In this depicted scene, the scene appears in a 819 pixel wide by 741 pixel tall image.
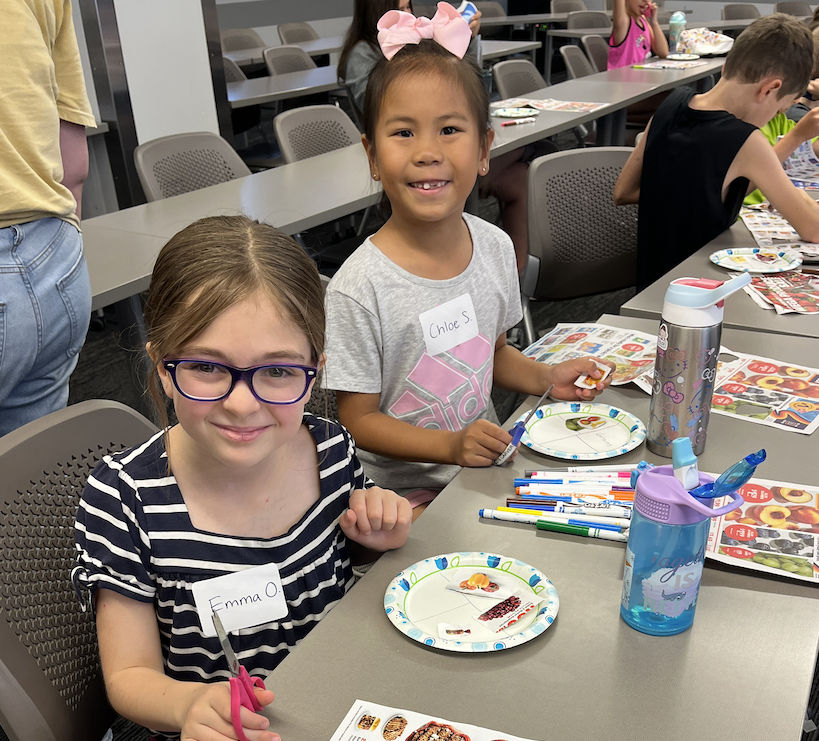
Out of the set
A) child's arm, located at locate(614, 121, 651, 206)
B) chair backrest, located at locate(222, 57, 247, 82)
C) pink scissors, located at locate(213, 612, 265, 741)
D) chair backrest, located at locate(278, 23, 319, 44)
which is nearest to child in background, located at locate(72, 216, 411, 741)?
pink scissors, located at locate(213, 612, 265, 741)

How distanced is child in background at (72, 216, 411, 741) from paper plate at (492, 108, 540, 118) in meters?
2.90

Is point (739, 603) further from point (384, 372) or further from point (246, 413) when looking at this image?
point (384, 372)

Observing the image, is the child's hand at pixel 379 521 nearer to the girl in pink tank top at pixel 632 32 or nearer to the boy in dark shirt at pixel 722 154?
the boy in dark shirt at pixel 722 154

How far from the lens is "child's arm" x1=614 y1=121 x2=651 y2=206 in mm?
2393

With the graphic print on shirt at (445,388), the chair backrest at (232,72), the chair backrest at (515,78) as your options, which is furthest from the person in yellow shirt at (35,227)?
the chair backrest at (232,72)

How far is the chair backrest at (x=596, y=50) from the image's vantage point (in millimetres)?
6324

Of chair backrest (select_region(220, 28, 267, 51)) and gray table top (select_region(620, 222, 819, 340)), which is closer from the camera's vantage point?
gray table top (select_region(620, 222, 819, 340))

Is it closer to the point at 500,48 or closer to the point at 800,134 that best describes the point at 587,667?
the point at 800,134

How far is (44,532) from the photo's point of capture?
966mm

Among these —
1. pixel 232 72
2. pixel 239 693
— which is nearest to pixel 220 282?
pixel 239 693

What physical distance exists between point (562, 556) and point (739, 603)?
0.19m

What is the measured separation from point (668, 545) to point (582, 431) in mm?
470

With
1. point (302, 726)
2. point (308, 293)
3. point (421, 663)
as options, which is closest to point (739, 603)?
point (421, 663)

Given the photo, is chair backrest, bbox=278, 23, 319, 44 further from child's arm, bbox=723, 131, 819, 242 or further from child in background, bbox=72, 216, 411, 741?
child in background, bbox=72, 216, 411, 741
